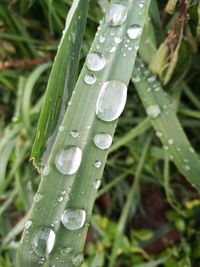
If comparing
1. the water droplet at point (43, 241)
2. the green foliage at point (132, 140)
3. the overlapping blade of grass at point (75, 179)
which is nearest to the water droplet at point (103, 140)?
the overlapping blade of grass at point (75, 179)

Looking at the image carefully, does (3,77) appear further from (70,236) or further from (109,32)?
(70,236)


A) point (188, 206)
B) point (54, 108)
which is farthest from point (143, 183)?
point (54, 108)

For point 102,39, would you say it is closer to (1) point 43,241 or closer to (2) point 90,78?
(2) point 90,78

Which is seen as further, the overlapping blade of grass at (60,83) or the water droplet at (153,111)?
the water droplet at (153,111)

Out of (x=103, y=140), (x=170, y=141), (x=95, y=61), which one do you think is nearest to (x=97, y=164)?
(x=103, y=140)

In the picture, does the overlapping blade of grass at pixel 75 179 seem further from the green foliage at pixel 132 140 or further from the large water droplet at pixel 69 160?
the green foliage at pixel 132 140

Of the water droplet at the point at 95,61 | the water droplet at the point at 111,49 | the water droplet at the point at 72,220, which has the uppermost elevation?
the water droplet at the point at 111,49

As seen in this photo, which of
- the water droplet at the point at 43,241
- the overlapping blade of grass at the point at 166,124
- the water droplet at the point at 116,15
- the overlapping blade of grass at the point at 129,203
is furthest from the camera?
the overlapping blade of grass at the point at 129,203
